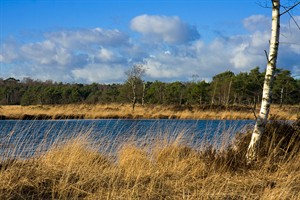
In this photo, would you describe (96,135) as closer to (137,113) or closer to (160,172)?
(160,172)

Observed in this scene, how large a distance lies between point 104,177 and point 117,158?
2.43 meters

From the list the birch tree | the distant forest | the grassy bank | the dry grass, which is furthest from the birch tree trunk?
the distant forest

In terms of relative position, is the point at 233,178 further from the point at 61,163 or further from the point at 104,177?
the point at 61,163

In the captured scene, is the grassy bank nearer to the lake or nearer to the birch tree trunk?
the lake

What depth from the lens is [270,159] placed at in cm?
708

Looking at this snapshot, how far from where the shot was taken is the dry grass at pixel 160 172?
527 centimetres

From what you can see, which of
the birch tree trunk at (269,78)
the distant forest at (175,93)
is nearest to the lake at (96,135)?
the birch tree trunk at (269,78)

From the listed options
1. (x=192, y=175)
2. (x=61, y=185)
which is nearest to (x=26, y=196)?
(x=61, y=185)

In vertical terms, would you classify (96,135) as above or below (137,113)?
above

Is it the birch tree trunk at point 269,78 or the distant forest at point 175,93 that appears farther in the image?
the distant forest at point 175,93

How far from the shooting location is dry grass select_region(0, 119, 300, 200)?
527 centimetres

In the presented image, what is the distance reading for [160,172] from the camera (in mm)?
6527

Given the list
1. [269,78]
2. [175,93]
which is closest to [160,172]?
[269,78]

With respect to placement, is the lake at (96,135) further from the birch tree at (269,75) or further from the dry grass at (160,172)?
the birch tree at (269,75)
